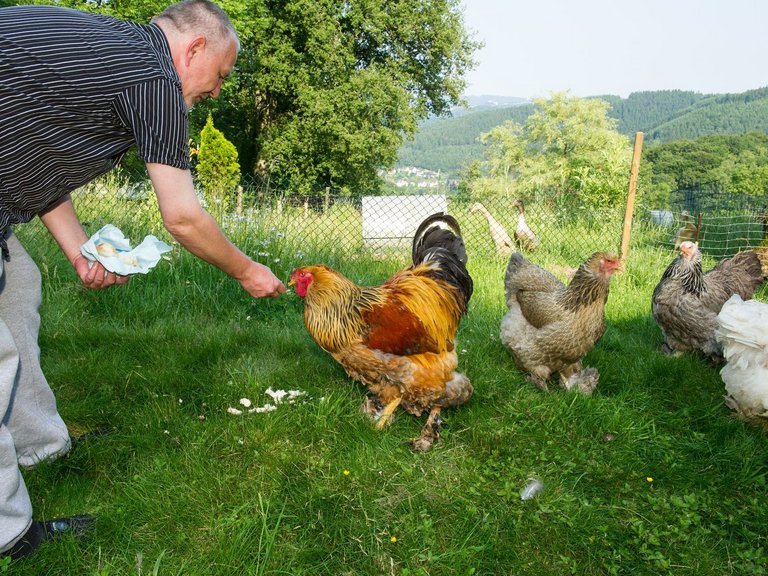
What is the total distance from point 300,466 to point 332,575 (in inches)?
27.0

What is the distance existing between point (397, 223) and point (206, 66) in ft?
25.2

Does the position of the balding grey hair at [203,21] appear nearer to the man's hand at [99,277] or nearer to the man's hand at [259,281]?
the man's hand at [259,281]

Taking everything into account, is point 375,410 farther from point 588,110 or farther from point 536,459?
point 588,110

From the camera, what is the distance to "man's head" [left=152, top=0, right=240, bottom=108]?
2.15 meters

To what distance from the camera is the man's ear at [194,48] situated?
2.15 m

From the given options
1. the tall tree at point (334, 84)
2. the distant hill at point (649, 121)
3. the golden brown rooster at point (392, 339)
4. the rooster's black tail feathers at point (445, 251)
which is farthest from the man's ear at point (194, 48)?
the distant hill at point (649, 121)

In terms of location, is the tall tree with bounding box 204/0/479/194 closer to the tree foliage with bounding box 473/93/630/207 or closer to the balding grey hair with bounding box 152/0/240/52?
the tree foliage with bounding box 473/93/630/207

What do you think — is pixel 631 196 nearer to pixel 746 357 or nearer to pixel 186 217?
pixel 746 357

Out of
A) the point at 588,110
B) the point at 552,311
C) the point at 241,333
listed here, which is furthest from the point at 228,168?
the point at 588,110

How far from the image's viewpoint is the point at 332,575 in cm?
232

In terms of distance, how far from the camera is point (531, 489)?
2832 millimetres

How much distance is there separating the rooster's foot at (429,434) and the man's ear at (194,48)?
2245 millimetres

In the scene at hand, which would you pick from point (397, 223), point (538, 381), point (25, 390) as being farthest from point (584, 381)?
point (397, 223)

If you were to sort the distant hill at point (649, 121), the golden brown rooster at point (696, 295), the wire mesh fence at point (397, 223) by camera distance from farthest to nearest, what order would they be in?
the distant hill at point (649, 121) < the wire mesh fence at point (397, 223) < the golden brown rooster at point (696, 295)
